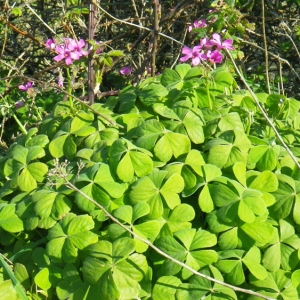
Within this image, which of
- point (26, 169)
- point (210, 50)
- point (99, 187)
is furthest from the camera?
point (210, 50)

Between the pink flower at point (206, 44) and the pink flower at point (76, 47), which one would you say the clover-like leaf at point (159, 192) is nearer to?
the pink flower at point (206, 44)

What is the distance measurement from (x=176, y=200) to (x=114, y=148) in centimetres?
33

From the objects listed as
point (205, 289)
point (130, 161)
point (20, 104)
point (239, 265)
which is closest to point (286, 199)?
point (239, 265)

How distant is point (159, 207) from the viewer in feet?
6.59

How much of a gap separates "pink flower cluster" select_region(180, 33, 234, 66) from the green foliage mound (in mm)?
100

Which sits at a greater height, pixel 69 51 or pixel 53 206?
pixel 69 51

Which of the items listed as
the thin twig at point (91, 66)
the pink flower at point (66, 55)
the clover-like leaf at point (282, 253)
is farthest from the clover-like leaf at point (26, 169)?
the clover-like leaf at point (282, 253)

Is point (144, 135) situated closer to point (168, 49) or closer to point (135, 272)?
point (135, 272)

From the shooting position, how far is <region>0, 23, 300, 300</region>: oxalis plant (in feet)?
6.22

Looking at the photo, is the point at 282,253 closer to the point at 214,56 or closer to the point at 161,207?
the point at 161,207

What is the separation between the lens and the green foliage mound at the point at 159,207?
190 centimetres

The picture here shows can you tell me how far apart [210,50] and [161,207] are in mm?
810

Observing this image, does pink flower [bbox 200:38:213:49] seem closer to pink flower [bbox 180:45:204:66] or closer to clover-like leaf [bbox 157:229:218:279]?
pink flower [bbox 180:45:204:66]

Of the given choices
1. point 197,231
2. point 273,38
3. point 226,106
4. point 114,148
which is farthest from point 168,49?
point 197,231
